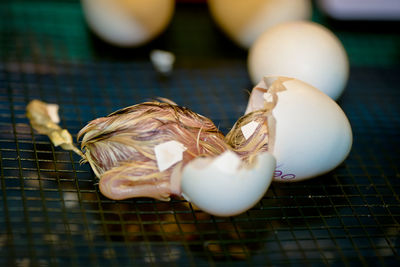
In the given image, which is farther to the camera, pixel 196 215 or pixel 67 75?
pixel 67 75

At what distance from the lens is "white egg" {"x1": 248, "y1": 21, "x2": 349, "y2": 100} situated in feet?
3.09

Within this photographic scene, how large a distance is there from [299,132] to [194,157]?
0.15 metres

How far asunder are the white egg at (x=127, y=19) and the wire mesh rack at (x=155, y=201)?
45mm

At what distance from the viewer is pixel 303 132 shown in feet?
2.40

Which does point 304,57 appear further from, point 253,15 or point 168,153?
point 168,153

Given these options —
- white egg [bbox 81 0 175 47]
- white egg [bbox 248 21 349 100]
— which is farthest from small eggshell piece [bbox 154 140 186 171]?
white egg [bbox 81 0 175 47]

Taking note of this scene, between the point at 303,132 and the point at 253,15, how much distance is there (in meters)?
0.45

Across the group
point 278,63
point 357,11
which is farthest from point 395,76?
point 278,63

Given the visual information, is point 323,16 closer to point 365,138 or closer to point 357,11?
point 357,11

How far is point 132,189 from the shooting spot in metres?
0.73

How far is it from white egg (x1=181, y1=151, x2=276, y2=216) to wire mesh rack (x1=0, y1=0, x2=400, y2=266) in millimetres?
68

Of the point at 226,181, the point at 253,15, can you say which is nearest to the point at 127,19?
the point at 253,15

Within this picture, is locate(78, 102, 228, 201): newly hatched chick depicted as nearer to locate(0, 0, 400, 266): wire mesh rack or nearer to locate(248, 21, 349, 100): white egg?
locate(0, 0, 400, 266): wire mesh rack

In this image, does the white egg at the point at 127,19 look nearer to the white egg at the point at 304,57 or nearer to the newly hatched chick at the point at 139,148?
the white egg at the point at 304,57
